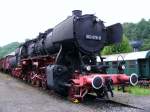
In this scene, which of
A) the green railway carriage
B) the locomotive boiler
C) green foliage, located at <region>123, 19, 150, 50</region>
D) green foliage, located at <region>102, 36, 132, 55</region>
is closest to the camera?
the locomotive boiler

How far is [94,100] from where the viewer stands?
41.8 ft

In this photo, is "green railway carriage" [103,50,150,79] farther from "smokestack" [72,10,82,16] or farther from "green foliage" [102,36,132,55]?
"green foliage" [102,36,132,55]

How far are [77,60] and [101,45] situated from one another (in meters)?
1.13

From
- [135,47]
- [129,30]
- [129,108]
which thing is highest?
[129,30]

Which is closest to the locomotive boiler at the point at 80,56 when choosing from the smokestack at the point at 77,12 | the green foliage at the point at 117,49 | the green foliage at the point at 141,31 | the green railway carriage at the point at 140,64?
the smokestack at the point at 77,12

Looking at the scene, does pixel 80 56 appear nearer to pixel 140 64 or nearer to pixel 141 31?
pixel 140 64

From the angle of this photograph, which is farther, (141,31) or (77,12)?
(141,31)

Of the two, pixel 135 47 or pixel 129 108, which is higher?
pixel 135 47

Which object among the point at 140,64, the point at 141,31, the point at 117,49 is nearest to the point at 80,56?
the point at 140,64

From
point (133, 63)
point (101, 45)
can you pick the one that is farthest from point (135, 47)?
point (101, 45)

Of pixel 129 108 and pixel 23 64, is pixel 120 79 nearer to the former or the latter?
pixel 129 108

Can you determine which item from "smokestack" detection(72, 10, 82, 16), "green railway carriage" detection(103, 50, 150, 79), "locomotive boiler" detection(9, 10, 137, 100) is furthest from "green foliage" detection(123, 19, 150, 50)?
"smokestack" detection(72, 10, 82, 16)

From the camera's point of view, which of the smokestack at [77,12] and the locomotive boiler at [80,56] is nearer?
the locomotive boiler at [80,56]

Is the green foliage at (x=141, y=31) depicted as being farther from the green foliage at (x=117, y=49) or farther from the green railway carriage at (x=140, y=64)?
the green railway carriage at (x=140, y=64)
